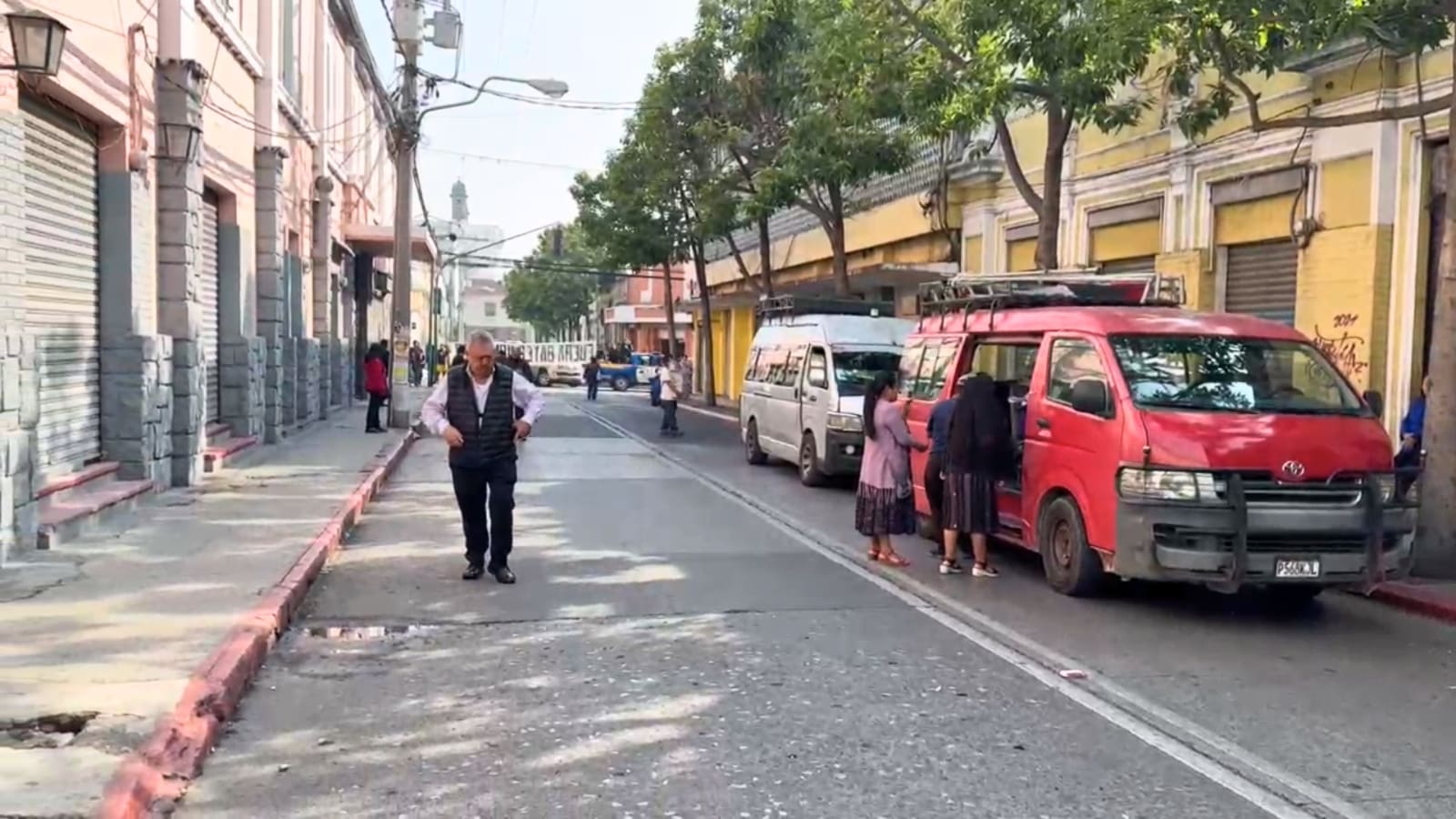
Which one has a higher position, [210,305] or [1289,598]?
[210,305]

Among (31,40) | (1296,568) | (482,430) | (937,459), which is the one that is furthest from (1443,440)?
(31,40)

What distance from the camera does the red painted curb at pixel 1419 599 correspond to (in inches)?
355

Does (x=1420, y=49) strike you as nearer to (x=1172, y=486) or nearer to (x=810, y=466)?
(x=1172, y=486)

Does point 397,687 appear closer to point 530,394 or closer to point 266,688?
point 266,688

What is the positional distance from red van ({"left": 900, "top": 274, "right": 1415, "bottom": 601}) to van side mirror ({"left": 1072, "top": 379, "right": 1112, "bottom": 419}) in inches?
0.4

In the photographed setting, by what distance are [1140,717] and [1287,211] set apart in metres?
10.5

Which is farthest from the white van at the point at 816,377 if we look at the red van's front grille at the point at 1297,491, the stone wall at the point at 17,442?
the stone wall at the point at 17,442

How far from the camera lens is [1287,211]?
49.8 ft

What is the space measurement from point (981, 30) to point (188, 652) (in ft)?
32.6

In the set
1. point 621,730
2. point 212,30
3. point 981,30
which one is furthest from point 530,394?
point 212,30

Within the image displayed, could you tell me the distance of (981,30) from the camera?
44.4 feet

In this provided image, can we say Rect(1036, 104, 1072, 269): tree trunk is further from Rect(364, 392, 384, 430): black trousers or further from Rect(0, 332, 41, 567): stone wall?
Rect(364, 392, 384, 430): black trousers

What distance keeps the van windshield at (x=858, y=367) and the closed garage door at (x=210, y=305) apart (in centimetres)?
788

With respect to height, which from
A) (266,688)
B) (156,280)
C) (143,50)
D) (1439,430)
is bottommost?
(266,688)
